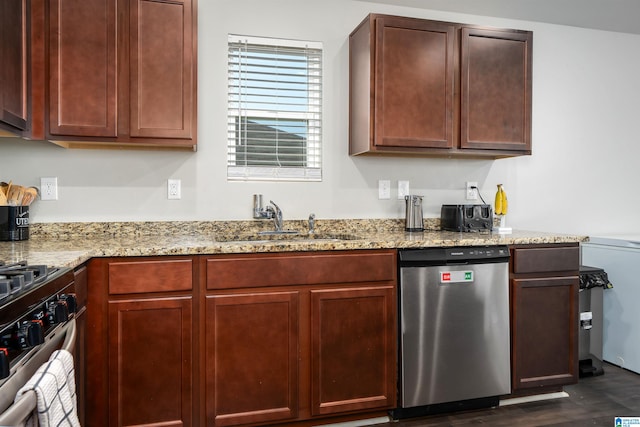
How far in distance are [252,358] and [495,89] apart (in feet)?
6.99

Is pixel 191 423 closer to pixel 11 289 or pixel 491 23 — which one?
pixel 11 289

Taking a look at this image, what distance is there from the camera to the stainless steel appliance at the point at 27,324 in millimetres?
872

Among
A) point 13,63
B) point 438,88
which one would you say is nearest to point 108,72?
point 13,63

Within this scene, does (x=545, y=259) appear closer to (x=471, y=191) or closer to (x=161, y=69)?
(x=471, y=191)

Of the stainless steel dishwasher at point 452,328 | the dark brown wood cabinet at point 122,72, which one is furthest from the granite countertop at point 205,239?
the dark brown wood cabinet at point 122,72

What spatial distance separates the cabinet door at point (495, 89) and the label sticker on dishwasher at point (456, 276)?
836 mm

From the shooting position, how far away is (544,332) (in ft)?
8.00

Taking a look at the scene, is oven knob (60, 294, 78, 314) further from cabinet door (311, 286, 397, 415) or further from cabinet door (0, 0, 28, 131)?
cabinet door (311, 286, 397, 415)

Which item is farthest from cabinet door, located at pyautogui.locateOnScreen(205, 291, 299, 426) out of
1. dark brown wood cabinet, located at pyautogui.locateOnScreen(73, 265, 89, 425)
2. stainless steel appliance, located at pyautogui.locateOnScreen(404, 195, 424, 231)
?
stainless steel appliance, located at pyautogui.locateOnScreen(404, 195, 424, 231)

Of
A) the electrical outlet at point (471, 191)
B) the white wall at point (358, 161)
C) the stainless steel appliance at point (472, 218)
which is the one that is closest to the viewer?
the white wall at point (358, 161)

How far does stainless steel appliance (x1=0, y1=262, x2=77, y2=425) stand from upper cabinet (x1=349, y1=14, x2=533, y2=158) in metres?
1.77

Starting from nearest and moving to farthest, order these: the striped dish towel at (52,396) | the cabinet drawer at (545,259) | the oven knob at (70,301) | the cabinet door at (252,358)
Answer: the striped dish towel at (52,396) < the oven knob at (70,301) < the cabinet door at (252,358) < the cabinet drawer at (545,259)

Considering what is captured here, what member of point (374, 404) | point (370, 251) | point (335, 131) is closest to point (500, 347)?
point (374, 404)

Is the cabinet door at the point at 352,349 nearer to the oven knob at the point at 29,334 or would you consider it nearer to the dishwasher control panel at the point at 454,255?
the dishwasher control panel at the point at 454,255
